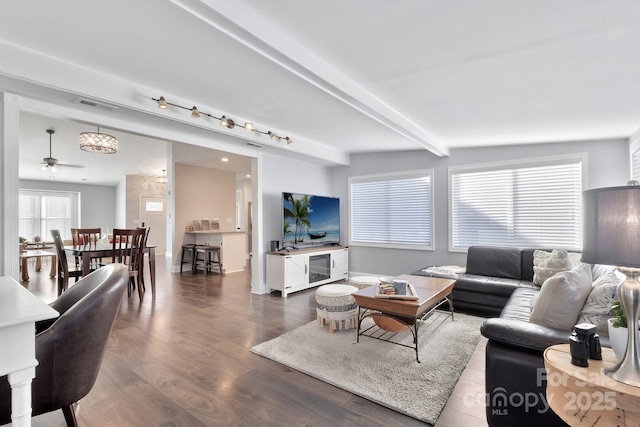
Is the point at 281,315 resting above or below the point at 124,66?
below

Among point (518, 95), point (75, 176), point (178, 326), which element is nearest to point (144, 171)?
point (75, 176)

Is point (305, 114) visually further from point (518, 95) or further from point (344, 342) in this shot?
point (344, 342)

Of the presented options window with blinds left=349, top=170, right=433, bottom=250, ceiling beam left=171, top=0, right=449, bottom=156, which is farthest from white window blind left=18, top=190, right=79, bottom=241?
ceiling beam left=171, top=0, right=449, bottom=156

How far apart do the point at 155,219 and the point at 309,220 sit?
7661 millimetres

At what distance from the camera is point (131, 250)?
450cm

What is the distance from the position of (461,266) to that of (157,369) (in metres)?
4.45

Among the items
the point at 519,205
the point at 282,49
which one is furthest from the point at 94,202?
the point at 519,205

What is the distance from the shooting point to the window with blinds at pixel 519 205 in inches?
168

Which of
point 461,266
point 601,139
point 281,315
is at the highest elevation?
point 601,139

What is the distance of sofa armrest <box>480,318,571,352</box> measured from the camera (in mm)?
1613

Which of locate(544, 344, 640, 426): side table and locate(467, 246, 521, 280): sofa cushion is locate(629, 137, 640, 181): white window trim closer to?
locate(467, 246, 521, 280): sofa cushion

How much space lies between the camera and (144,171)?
9406mm

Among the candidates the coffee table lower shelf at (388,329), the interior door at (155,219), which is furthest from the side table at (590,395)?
the interior door at (155,219)

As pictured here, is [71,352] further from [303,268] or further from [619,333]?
[303,268]
